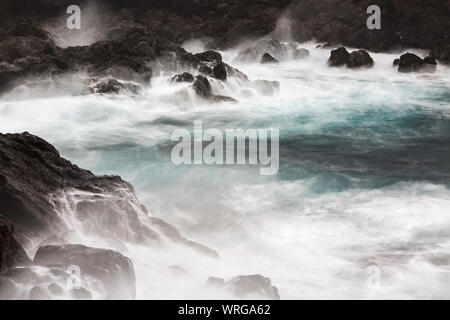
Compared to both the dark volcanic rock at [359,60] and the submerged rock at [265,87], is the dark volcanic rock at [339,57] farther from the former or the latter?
the submerged rock at [265,87]

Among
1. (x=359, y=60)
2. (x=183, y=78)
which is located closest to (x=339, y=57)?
(x=359, y=60)

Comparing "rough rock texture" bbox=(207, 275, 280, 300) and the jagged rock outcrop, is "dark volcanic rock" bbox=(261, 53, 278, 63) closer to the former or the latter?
the jagged rock outcrop

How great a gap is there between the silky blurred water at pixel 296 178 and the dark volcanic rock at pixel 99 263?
55 cm

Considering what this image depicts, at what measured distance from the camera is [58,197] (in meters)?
8.88

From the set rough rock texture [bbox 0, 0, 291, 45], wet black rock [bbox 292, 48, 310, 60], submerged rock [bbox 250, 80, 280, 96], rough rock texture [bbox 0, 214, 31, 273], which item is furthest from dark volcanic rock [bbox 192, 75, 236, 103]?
rough rock texture [bbox 0, 214, 31, 273]

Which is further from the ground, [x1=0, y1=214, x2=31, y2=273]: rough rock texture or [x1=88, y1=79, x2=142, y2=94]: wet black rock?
[x1=88, y1=79, x2=142, y2=94]: wet black rock

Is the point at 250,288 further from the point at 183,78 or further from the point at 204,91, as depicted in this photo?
the point at 183,78

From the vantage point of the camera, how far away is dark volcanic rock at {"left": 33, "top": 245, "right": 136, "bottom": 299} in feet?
22.7

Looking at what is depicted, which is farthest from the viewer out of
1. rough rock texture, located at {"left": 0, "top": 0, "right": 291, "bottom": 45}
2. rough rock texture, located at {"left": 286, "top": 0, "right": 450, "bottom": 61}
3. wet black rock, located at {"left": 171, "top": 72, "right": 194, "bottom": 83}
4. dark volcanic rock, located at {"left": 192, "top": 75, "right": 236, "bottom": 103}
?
rough rock texture, located at {"left": 0, "top": 0, "right": 291, "bottom": 45}

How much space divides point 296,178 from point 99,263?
7335 mm

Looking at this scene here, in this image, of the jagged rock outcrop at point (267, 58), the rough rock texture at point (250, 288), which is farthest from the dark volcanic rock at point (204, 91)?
the rough rock texture at point (250, 288)

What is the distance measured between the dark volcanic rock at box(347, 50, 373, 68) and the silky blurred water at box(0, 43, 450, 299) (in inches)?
116

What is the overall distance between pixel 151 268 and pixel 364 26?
1052 inches
